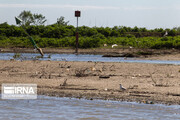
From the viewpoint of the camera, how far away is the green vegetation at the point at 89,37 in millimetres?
36656

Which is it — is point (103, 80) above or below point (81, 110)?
above

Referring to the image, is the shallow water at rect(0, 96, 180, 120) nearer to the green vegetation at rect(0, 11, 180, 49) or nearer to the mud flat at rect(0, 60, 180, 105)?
the mud flat at rect(0, 60, 180, 105)

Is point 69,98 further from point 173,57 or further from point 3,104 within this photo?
point 173,57

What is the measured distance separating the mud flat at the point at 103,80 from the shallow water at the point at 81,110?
0.45 metres

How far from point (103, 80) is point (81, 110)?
3404mm

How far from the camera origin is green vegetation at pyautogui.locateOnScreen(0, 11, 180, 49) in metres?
36.7


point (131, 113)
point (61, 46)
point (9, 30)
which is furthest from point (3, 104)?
point (9, 30)

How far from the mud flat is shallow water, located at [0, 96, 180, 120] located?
45 cm

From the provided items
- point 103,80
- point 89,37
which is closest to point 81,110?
point 103,80

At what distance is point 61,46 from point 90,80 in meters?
23.1

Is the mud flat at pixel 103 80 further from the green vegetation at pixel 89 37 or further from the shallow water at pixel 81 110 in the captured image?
the green vegetation at pixel 89 37

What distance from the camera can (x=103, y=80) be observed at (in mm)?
14844

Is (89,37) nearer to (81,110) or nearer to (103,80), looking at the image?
(103,80)

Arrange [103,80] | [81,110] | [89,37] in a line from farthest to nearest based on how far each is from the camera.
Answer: [89,37]
[103,80]
[81,110]
